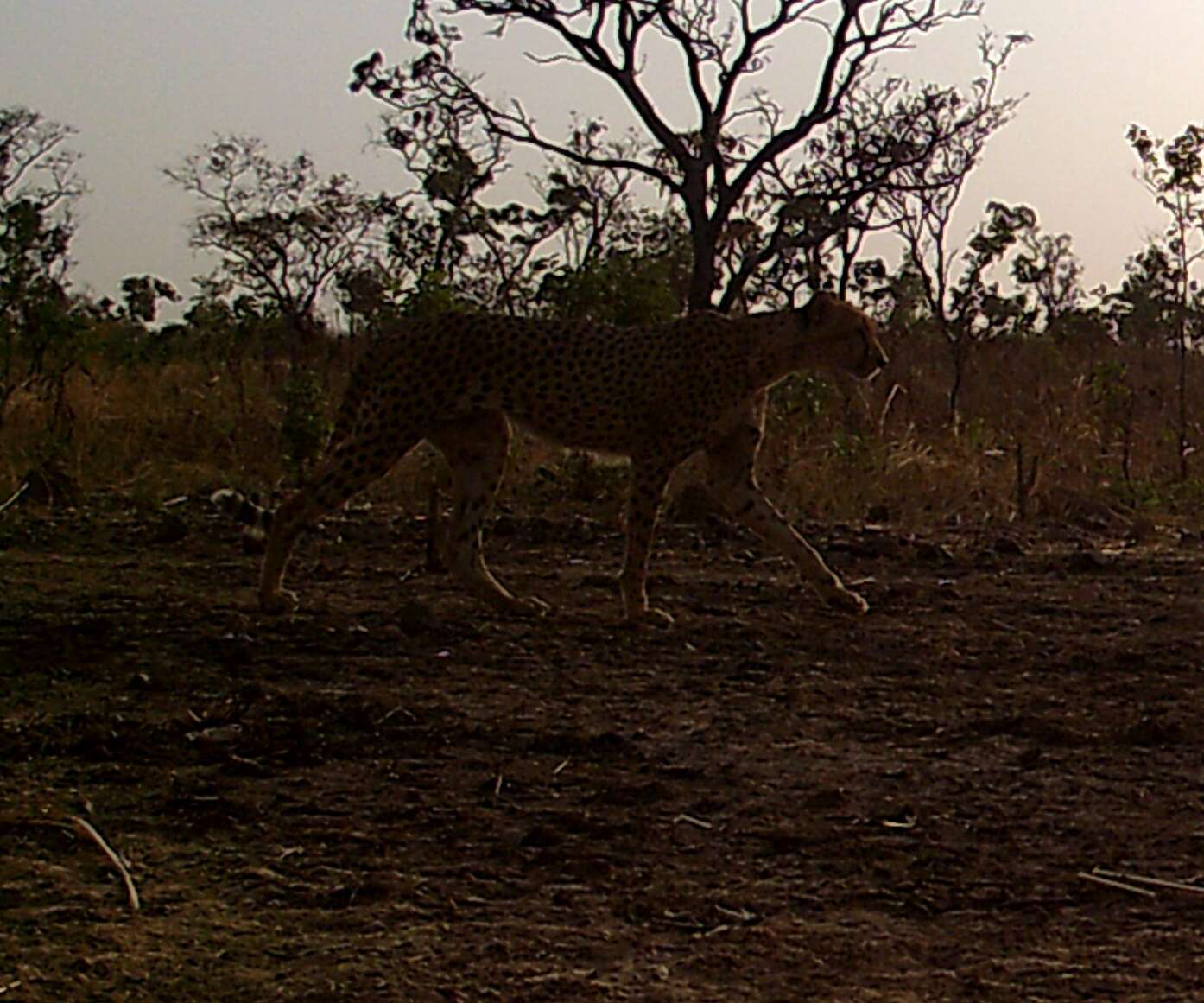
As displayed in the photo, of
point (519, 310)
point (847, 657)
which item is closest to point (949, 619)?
point (847, 657)

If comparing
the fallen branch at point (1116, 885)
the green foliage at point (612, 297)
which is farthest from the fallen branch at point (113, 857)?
the green foliage at point (612, 297)

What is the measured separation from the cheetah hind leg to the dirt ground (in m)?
0.13

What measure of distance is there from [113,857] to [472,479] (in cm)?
348

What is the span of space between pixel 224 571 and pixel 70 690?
2191 mm

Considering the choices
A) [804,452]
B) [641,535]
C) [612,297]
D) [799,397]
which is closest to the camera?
[641,535]

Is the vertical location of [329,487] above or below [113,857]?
above

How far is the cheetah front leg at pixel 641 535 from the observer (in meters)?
5.68

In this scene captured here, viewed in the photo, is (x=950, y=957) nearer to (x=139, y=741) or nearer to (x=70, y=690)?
(x=139, y=741)

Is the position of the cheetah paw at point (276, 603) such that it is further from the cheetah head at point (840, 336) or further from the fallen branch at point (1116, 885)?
the fallen branch at point (1116, 885)

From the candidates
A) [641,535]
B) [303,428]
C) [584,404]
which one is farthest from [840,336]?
[303,428]

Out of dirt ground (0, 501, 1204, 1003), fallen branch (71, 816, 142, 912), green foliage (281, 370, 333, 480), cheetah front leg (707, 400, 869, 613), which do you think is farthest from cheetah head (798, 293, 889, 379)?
green foliage (281, 370, 333, 480)

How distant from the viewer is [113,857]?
2.93 metres

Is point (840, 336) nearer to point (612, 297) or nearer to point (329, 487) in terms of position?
point (329, 487)

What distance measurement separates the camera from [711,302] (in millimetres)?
13789
